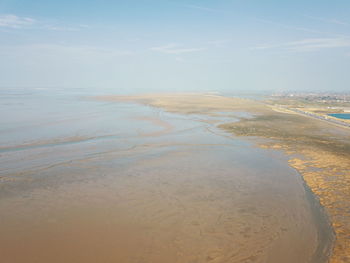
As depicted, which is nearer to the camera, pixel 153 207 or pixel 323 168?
pixel 153 207

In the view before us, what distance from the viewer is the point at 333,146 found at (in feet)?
72.2

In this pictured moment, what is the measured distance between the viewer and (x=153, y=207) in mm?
10633

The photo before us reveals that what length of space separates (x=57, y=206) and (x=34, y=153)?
341 inches

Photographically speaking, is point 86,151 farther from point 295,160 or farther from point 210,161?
point 295,160

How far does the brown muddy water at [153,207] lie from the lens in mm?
7844

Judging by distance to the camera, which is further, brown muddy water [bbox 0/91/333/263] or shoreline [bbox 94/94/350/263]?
shoreline [bbox 94/94/350/263]

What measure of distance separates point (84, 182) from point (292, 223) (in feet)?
32.8

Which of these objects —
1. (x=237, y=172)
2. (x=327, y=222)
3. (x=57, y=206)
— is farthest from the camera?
(x=237, y=172)

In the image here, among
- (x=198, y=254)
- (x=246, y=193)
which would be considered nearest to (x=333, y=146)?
(x=246, y=193)

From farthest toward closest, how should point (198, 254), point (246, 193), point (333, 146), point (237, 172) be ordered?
point (333, 146) → point (237, 172) → point (246, 193) → point (198, 254)

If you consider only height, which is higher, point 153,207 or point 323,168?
point 323,168

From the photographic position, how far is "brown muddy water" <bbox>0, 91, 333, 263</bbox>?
7.84 meters

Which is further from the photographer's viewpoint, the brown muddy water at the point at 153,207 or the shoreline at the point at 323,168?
the shoreline at the point at 323,168

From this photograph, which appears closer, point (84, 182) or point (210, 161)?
point (84, 182)
